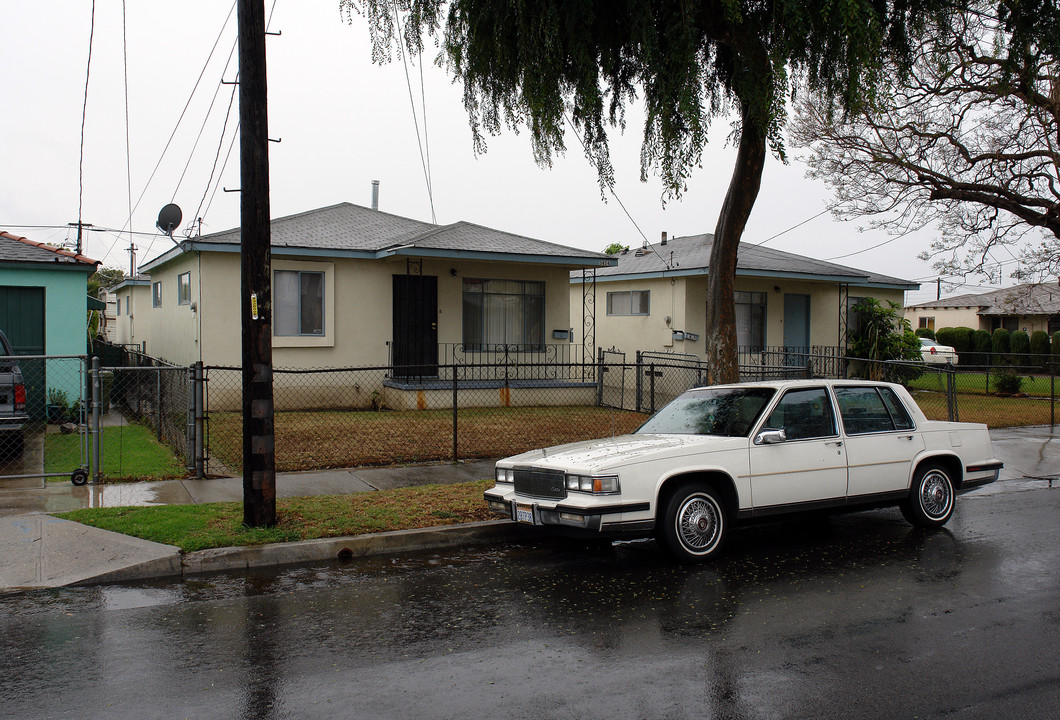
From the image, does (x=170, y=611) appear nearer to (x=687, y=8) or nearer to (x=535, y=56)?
(x=535, y=56)

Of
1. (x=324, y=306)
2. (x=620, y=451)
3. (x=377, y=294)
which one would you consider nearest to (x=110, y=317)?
(x=324, y=306)

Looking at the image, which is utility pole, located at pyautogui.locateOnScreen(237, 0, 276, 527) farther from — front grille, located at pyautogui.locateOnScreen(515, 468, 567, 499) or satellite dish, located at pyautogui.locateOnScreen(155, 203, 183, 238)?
satellite dish, located at pyautogui.locateOnScreen(155, 203, 183, 238)

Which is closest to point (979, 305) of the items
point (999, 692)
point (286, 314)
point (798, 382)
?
point (286, 314)

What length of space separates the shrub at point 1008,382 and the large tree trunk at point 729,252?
688 inches

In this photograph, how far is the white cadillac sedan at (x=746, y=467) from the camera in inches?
267

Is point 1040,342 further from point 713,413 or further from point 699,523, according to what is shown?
point 699,523

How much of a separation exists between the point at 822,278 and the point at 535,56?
15.1 m

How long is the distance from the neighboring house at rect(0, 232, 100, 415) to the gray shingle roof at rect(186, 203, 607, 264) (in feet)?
7.96

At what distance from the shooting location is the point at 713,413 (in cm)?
796

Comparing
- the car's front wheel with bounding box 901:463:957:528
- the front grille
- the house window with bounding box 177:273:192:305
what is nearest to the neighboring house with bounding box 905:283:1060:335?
the car's front wheel with bounding box 901:463:957:528

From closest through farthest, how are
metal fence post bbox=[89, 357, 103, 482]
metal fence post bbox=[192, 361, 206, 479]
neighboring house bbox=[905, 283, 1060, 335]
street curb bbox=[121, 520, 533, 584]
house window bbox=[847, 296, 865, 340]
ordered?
street curb bbox=[121, 520, 533, 584] → metal fence post bbox=[89, 357, 103, 482] → metal fence post bbox=[192, 361, 206, 479] → house window bbox=[847, 296, 865, 340] → neighboring house bbox=[905, 283, 1060, 335]

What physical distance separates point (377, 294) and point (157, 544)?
1178cm

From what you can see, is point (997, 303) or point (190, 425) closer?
point (190, 425)

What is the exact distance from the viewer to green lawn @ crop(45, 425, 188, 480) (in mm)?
10367
